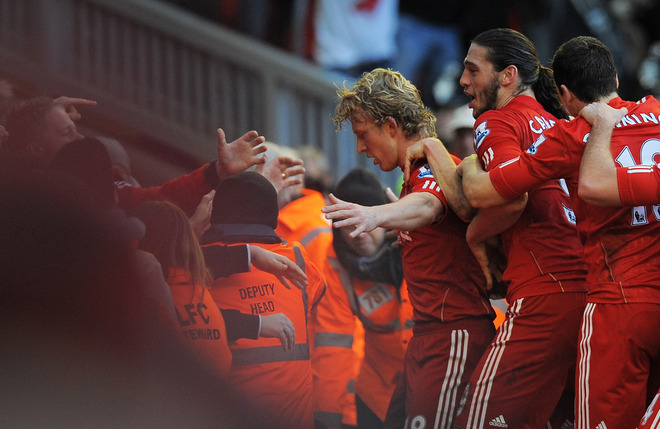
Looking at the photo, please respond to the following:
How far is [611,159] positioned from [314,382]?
6.94 ft

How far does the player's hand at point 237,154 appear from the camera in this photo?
180 inches

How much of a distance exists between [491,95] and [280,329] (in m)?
1.60

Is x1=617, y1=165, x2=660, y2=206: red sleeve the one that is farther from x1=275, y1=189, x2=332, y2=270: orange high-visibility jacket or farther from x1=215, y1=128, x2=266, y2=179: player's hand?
x1=275, y1=189, x2=332, y2=270: orange high-visibility jacket

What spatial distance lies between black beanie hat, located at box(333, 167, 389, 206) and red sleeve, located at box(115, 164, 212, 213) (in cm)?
131

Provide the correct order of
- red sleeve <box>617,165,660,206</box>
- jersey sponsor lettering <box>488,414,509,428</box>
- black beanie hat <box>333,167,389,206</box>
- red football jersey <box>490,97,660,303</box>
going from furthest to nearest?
1. black beanie hat <box>333,167,389,206</box>
2. jersey sponsor lettering <box>488,414,509,428</box>
3. red football jersey <box>490,97,660,303</box>
4. red sleeve <box>617,165,660,206</box>

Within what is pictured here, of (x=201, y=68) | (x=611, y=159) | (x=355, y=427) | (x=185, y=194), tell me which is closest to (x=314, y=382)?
(x=355, y=427)

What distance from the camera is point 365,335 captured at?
562 centimetres

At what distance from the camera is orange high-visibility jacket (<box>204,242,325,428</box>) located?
4.46 metres

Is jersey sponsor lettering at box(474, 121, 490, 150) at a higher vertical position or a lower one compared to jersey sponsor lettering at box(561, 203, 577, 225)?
higher

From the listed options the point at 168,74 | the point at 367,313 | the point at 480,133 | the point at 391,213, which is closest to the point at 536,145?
the point at 480,133

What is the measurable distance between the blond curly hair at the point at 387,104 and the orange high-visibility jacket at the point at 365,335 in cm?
120

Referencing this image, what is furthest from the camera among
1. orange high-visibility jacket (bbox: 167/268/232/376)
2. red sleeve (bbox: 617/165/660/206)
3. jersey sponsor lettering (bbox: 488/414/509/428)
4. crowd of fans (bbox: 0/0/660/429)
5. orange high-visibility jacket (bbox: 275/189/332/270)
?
orange high-visibility jacket (bbox: 275/189/332/270)

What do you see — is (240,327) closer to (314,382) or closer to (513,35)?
(314,382)

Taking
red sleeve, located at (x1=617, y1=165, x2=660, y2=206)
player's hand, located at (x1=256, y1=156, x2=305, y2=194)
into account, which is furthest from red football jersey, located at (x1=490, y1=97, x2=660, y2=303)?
player's hand, located at (x1=256, y1=156, x2=305, y2=194)
